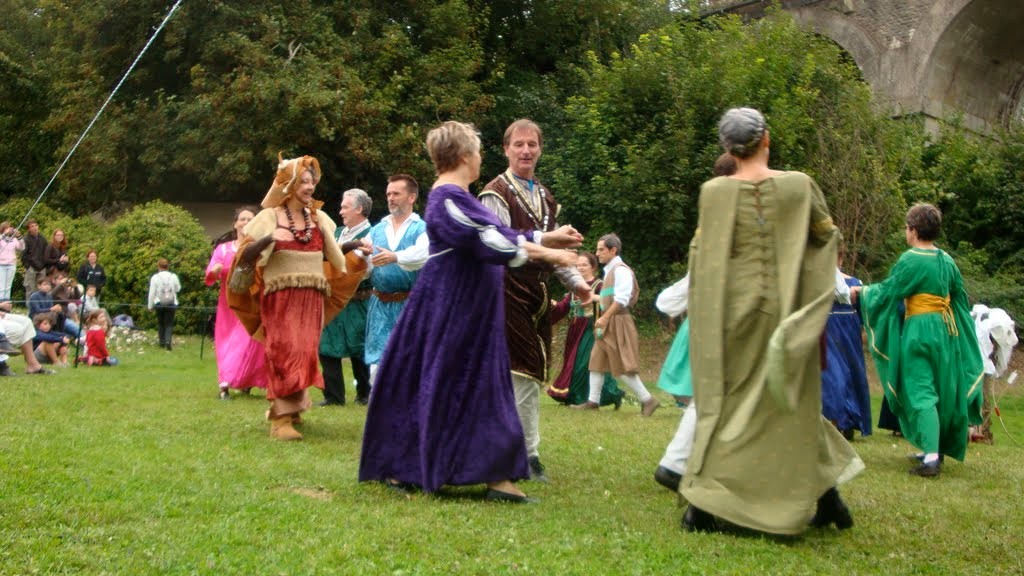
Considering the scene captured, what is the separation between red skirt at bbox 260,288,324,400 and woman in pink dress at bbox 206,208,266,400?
2.21 meters

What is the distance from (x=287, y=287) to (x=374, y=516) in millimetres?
3069

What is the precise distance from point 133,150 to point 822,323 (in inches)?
835

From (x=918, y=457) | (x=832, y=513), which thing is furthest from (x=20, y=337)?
(x=832, y=513)

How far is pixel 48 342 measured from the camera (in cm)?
1494

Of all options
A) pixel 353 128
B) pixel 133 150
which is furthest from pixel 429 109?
pixel 133 150

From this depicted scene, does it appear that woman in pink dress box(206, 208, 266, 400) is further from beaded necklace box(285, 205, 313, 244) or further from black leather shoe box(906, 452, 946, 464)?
black leather shoe box(906, 452, 946, 464)

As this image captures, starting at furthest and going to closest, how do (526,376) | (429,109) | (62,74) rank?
1. (62,74)
2. (429,109)
3. (526,376)

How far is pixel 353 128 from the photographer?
21531 millimetres

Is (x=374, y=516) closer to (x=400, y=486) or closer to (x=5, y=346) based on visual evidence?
(x=400, y=486)

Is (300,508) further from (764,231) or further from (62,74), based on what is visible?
(62,74)

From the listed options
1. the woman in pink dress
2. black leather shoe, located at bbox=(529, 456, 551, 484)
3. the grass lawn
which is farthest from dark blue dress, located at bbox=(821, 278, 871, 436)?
the woman in pink dress

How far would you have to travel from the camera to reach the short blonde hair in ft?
19.7

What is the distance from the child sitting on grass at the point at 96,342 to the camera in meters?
15.2

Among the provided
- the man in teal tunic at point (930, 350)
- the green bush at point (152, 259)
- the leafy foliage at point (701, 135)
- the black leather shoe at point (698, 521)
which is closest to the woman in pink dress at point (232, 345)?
the man in teal tunic at point (930, 350)
